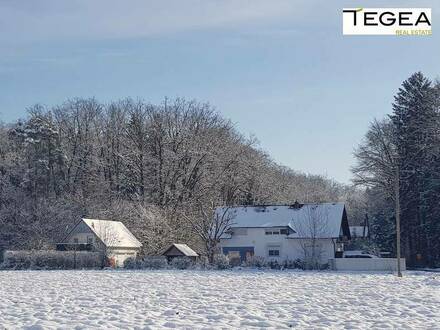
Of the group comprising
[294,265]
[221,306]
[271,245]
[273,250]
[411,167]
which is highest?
[411,167]

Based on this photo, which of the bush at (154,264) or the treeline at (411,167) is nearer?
the bush at (154,264)

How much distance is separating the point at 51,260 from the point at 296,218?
23860 mm

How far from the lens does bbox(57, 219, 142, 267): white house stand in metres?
56.1

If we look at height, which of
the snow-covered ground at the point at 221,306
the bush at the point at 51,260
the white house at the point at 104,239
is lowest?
the snow-covered ground at the point at 221,306

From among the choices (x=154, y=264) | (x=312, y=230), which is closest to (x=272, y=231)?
(x=312, y=230)

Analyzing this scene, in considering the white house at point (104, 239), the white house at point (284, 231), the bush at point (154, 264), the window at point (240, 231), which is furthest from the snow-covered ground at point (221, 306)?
the window at point (240, 231)

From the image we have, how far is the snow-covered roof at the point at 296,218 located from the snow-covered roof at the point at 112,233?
8956 millimetres

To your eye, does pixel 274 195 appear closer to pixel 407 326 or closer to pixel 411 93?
pixel 411 93

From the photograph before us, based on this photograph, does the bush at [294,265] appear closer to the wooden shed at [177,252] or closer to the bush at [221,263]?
the bush at [221,263]

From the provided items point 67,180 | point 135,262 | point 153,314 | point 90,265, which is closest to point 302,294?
point 153,314

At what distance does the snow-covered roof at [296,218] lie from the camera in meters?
61.3

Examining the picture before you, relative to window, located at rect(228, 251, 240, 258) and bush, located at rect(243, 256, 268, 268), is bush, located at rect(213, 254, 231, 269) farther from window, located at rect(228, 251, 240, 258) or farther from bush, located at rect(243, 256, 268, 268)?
window, located at rect(228, 251, 240, 258)

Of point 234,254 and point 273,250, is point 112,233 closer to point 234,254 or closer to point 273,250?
point 234,254

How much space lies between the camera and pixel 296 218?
209 feet
